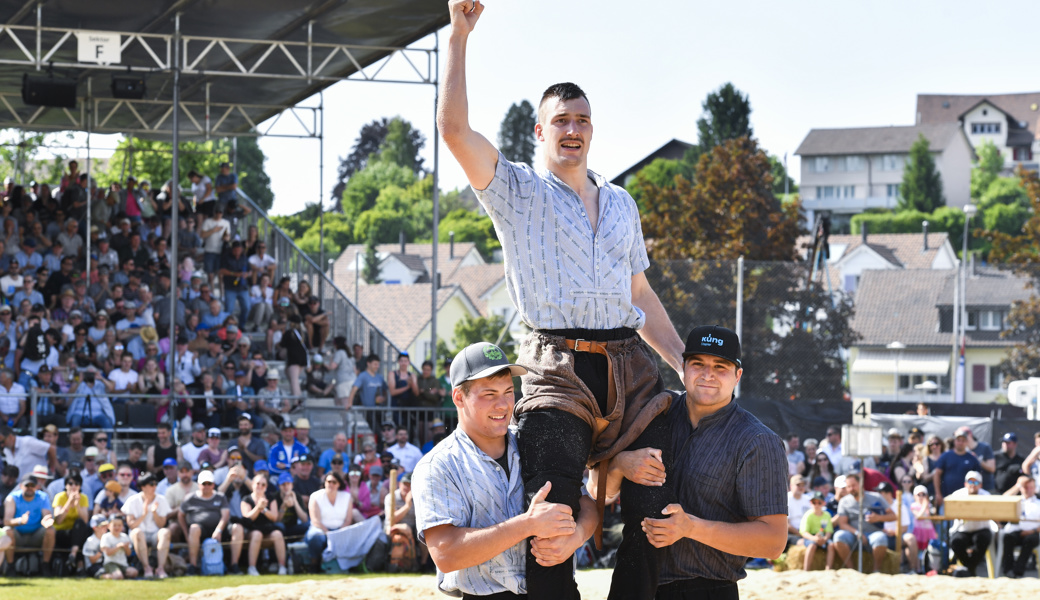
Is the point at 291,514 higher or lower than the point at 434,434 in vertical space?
lower

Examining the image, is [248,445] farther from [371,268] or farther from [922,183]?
[922,183]

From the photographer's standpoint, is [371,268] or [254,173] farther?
[371,268]

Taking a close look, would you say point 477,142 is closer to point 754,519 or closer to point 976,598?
point 754,519

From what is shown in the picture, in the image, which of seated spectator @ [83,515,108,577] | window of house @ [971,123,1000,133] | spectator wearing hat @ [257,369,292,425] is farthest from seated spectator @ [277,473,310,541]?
window of house @ [971,123,1000,133]

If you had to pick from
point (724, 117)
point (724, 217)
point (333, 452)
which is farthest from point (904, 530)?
point (724, 117)

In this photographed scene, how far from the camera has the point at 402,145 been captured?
9619 centimetres

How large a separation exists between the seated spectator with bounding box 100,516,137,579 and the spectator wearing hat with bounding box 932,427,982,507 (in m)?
8.39

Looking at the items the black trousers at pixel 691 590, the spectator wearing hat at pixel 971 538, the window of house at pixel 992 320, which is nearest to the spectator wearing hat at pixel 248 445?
the spectator wearing hat at pixel 971 538

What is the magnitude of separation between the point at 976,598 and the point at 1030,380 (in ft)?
25.5

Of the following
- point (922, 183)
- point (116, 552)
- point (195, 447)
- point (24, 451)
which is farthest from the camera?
point (922, 183)

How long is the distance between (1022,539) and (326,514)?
705 cm

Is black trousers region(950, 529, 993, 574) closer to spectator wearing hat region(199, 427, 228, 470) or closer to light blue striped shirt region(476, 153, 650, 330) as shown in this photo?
spectator wearing hat region(199, 427, 228, 470)

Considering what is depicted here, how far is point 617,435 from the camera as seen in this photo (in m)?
4.07

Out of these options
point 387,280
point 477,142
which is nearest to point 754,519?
point 477,142
